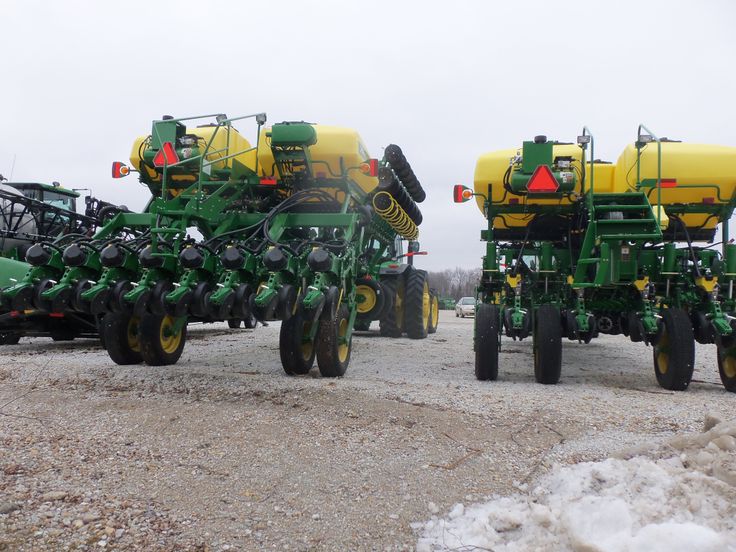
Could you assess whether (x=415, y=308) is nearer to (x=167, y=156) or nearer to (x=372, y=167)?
(x=372, y=167)

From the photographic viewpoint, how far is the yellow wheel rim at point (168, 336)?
613cm

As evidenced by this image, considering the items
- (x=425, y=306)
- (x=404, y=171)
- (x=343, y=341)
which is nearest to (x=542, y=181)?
(x=343, y=341)

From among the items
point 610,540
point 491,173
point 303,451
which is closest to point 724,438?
point 610,540

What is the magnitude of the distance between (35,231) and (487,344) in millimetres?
9316

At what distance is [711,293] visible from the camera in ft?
19.1

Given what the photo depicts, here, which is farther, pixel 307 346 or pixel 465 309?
pixel 465 309

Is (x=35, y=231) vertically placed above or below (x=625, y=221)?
above

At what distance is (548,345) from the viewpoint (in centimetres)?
590

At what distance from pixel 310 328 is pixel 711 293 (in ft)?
13.7

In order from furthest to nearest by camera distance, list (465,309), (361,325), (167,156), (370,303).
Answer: (465,309)
(361,325)
(370,303)
(167,156)

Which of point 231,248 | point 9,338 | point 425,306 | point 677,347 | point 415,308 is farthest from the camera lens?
point 425,306

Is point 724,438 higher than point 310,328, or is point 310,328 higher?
point 310,328

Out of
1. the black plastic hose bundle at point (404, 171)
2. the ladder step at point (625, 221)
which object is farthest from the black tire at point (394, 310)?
the ladder step at point (625, 221)

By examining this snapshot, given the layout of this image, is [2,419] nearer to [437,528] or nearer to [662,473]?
[437,528]
